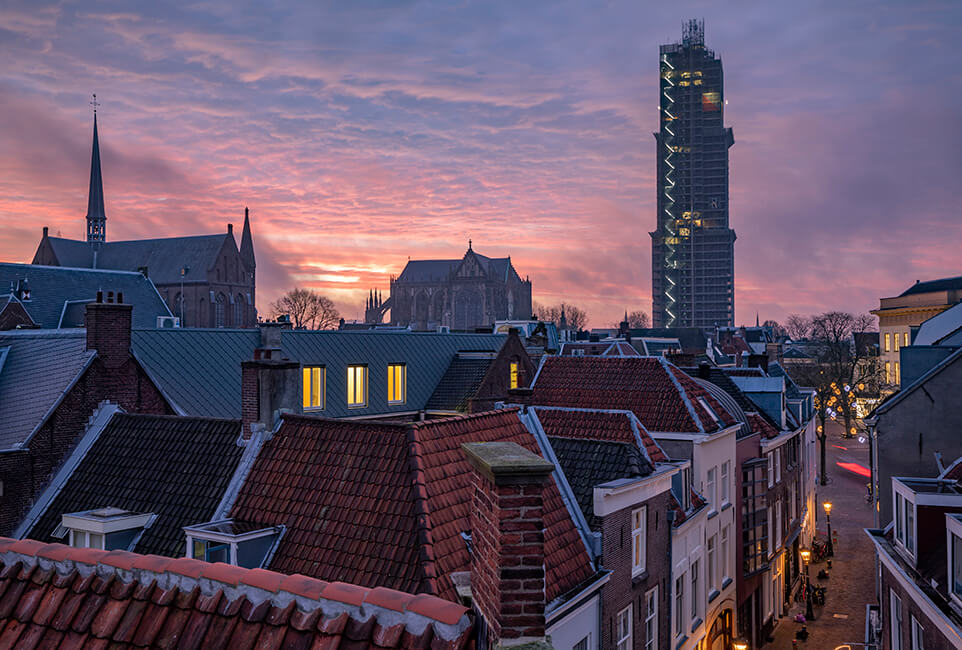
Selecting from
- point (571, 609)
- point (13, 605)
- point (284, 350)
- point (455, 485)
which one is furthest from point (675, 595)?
point (284, 350)

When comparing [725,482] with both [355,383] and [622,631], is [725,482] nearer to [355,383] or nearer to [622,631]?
[622,631]

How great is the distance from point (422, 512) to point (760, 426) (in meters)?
24.1

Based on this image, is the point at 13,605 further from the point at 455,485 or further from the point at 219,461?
the point at 219,461

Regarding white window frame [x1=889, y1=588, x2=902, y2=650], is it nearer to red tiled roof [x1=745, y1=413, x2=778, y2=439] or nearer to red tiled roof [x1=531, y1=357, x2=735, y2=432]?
red tiled roof [x1=531, y1=357, x2=735, y2=432]

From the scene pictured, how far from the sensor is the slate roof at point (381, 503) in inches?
450

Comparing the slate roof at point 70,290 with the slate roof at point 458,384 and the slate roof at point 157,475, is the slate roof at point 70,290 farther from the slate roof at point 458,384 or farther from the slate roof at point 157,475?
the slate roof at point 157,475

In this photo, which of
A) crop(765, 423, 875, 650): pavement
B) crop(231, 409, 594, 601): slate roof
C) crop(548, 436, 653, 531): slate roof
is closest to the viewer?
crop(231, 409, 594, 601): slate roof

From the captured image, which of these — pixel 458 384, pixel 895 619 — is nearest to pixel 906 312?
pixel 458 384

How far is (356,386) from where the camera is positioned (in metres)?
36.5

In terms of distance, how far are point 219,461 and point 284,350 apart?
1823 centimetres

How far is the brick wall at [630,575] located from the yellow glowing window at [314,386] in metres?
19.9

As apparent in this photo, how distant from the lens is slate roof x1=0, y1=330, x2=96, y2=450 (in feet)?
62.5

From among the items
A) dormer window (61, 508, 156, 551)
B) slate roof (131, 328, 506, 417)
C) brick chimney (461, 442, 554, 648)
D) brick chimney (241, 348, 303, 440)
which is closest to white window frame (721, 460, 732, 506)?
brick chimney (241, 348, 303, 440)

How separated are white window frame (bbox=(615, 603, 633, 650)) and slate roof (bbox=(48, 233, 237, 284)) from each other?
3997 inches
